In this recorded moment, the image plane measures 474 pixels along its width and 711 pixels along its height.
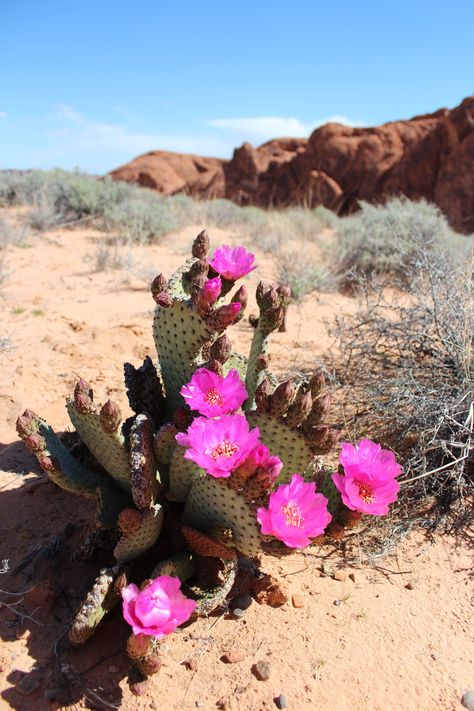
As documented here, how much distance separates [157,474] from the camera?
1955 mm

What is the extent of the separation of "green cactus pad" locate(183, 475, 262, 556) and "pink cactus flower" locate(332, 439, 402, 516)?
29cm

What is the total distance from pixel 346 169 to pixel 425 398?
20020 mm

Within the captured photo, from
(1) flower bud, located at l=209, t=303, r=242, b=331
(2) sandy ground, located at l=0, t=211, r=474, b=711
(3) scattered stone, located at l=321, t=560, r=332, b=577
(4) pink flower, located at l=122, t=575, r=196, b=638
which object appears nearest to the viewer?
(4) pink flower, located at l=122, t=575, r=196, b=638

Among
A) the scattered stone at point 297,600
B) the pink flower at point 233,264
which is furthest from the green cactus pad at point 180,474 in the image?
the pink flower at point 233,264

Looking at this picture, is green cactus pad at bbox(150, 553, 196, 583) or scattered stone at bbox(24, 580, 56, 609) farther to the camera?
scattered stone at bbox(24, 580, 56, 609)

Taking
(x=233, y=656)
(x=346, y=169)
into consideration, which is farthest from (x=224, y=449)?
(x=346, y=169)

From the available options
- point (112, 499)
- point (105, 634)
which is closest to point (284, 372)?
point (112, 499)

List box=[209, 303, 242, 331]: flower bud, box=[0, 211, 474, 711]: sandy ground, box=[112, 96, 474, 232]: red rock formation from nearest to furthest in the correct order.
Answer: box=[0, 211, 474, 711]: sandy ground
box=[209, 303, 242, 331]: flower bud
box=[112, 96, 474, 232]: red rock formation

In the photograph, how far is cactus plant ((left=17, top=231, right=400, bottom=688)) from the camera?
5.31 feet

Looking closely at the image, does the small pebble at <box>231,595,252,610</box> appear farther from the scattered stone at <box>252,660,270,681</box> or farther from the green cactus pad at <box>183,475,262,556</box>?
the green cactus pad at <box>183,475,262,556</box>

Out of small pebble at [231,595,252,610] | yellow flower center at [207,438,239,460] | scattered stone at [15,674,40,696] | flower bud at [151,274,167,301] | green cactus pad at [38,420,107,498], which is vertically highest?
flower bud at [151,274,167,301]

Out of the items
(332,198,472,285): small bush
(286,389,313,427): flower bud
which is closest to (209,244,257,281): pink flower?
(286,389,313,427): flower bud

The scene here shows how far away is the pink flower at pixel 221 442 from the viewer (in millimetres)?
1543

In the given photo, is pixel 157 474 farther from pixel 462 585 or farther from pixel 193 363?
pixel 462 585
